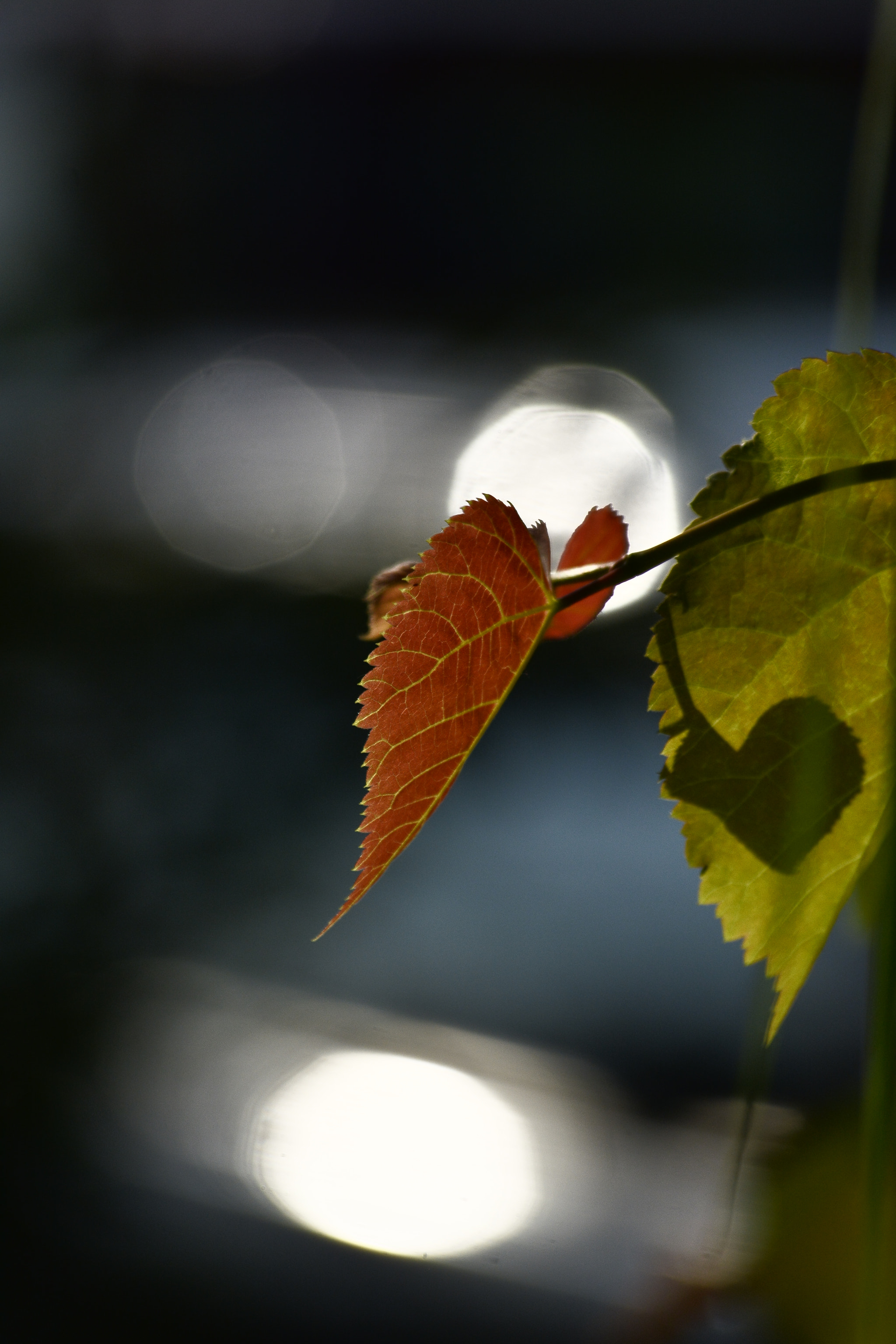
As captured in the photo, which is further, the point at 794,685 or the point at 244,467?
the point at 244,467

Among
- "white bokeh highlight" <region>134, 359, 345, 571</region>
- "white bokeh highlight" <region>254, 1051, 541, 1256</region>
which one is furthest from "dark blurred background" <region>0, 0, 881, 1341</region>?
"white bokeh highlight" <region>254, 1051, 541, 1256</region>

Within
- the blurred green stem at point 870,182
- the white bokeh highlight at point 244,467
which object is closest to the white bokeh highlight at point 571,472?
the white bokeh highlight at point 244,467

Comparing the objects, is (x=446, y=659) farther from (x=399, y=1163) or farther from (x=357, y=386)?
(x=357, y=386)

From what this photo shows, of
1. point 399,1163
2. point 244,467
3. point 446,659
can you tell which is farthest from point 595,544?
point 244,467

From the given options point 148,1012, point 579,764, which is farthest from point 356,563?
point 148,1012

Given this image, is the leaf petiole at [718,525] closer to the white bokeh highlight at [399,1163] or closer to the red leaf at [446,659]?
the red leaf at [446,659]
